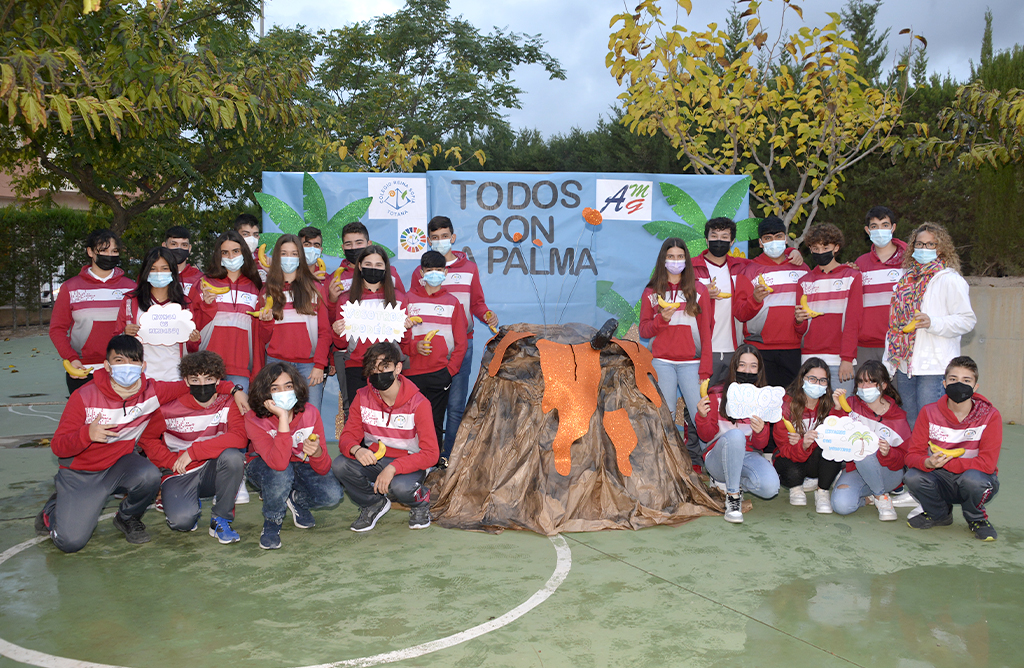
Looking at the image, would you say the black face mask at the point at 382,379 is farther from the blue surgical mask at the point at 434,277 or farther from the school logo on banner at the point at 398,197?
the school logo on banner at the point at 398,197

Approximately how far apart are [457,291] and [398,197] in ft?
4.88

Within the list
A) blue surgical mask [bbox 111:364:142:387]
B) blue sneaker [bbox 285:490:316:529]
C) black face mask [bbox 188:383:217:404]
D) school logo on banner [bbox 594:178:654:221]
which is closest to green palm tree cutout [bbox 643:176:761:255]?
school logo on banner [bbox 594:178:654:221]

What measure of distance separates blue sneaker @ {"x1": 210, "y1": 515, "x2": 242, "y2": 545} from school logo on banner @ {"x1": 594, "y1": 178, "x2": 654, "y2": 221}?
4063mm

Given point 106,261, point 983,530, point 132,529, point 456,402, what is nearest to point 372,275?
point 456,402

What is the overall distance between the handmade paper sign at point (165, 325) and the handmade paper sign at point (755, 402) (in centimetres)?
333

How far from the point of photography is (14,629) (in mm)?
3291

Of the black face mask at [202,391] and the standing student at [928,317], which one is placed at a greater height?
the standing student at [928,317]

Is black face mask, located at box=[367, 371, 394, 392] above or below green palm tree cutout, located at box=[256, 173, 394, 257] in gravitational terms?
below

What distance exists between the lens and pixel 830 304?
546 cm

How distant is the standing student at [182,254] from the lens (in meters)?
5.31

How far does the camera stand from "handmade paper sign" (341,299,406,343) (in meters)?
5.04

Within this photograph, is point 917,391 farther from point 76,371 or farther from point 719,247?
point 76,371

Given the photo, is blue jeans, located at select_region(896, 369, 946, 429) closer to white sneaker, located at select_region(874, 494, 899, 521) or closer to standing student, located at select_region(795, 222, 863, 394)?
standing student, located at select_region(795, 222, 863, 394)

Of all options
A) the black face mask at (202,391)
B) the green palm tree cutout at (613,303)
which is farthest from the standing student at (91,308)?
the green palm tree cutout at (613,303)
